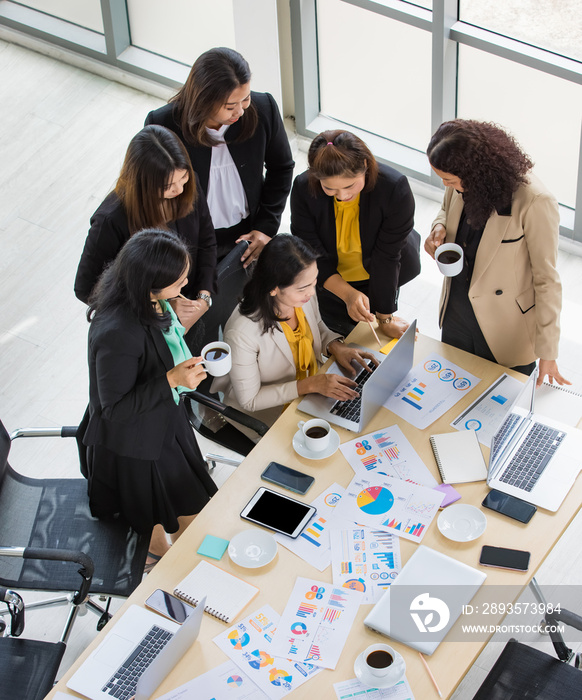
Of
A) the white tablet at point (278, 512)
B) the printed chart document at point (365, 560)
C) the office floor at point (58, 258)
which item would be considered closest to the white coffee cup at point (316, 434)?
the white tablet at point (278, 512)

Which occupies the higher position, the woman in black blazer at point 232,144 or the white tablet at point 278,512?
the woman in black blazer at point 232,144

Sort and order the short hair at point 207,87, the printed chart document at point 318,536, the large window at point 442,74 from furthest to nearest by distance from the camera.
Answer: the large window at point 442,74 → the short hair at point 207,87 → the printed chart document at point 318,536

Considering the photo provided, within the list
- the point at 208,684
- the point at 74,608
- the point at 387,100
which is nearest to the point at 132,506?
the point at 74,608

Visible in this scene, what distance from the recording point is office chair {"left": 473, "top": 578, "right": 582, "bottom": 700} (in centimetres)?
278

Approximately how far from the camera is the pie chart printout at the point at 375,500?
2.96m

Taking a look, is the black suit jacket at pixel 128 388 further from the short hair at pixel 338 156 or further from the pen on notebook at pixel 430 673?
the pen on notebook at pixel 430 673

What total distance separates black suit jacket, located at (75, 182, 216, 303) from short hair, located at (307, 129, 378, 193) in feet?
2.02

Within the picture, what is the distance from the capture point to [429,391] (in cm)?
335

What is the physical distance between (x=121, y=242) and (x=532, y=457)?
5.84 feet

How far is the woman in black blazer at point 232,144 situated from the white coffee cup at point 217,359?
3.31 feet

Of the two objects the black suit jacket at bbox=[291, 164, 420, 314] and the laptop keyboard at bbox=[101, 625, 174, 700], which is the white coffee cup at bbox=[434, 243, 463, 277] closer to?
the black suit jacket at bbox=[291, 164, 420, 314]

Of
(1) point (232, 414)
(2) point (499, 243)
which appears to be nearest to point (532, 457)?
(2) point (499, 243)

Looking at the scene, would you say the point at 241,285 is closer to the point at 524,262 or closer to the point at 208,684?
the point at 524,262

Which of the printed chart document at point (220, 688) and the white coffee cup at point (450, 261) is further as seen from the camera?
the white coffee cup at point (450, 261)
